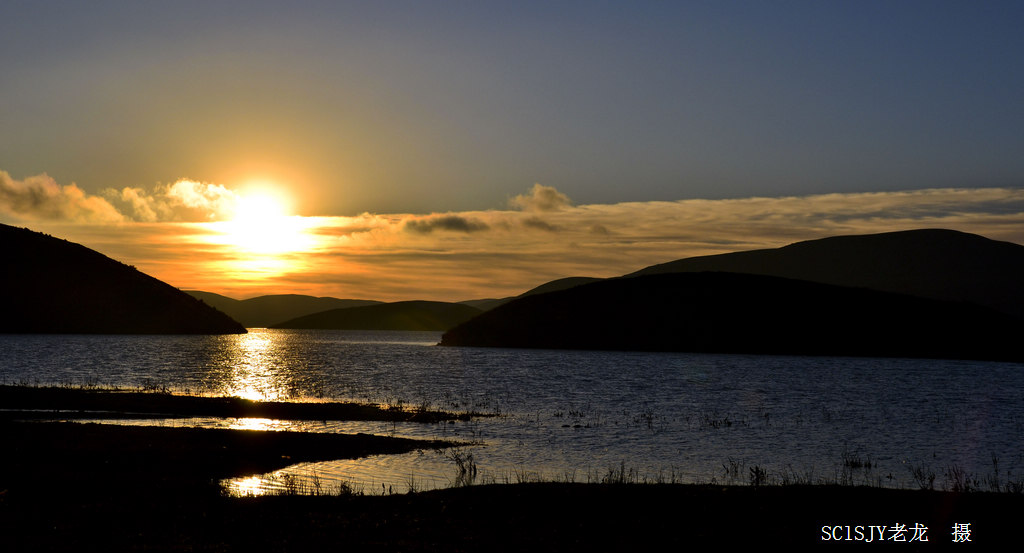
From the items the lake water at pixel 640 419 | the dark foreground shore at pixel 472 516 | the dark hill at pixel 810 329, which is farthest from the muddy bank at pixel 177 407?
the dark hill at pixel 810 329

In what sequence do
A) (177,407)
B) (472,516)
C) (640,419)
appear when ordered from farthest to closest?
(640,419)
(177,407)
(472,516)

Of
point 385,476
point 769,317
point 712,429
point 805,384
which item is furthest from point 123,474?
point 769,317

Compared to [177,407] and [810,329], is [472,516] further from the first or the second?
[810,329]

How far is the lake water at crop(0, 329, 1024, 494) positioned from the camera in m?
32.2

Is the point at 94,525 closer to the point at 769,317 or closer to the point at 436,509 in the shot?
the point at 436,509

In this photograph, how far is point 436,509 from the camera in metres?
21.0

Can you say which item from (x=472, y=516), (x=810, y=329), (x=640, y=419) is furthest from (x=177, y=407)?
(x=810, y=329)

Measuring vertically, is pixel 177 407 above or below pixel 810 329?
above

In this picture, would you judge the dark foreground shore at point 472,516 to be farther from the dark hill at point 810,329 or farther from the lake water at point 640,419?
the dark hill at point 810,329

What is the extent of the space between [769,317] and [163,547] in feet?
632

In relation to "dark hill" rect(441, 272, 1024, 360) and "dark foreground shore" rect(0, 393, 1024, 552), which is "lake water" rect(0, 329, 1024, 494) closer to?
"dark foreground shore" rect(0, 393, 1024, 552)

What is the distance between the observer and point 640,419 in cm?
5209

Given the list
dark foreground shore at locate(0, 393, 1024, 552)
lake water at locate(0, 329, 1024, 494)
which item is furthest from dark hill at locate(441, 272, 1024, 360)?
dark foreground shore at locate(0, 393, 1024, 552)

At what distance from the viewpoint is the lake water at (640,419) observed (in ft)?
106
